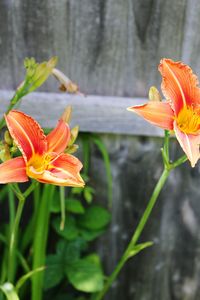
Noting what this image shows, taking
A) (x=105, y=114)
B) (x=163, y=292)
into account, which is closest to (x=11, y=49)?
(x=105, y=114)

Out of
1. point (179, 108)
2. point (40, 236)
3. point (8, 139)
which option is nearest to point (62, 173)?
point (8, 139)

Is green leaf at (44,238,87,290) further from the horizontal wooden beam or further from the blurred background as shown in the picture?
the horizontal wooden beam

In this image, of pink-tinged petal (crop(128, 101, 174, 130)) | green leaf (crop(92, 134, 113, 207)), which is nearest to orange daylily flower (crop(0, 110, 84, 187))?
pink-tinged petal (crop(128, 101, 174, 130))

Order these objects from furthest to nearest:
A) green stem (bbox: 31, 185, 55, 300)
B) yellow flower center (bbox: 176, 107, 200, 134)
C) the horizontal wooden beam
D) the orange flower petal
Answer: the horizontal wooden beam → green stem (bbox: 31, 185, 55, 300) → yellow flower center (bbox: 176, 107, 200, 134) → the orange flower petal

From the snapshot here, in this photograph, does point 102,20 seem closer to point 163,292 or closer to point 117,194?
point 117,194

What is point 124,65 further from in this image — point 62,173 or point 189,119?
point 62,173
